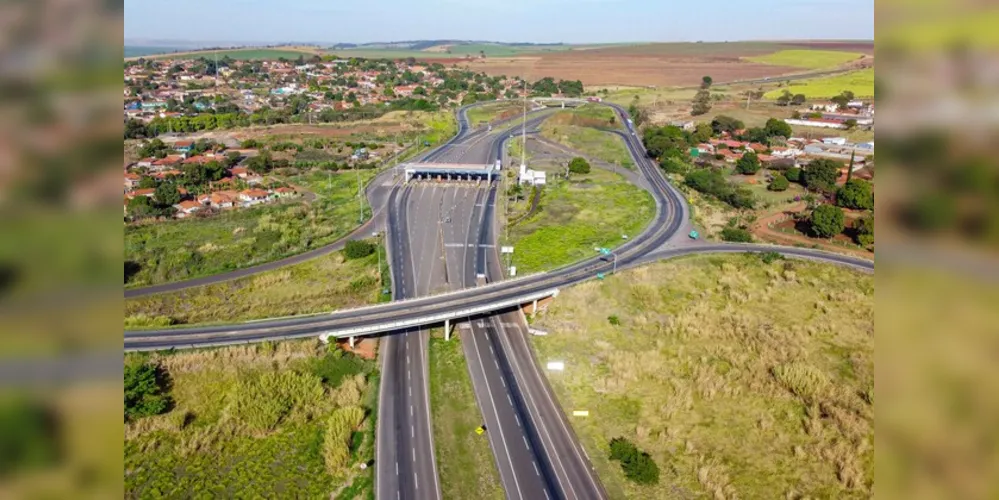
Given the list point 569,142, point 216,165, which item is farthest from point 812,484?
point 569,142

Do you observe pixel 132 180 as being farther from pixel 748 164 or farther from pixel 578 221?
pixel 748 164

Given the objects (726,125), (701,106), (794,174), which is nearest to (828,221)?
(794,174)

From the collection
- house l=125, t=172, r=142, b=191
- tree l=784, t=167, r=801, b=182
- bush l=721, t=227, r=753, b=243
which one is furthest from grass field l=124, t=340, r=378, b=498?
tree l=784, t=167, r=801, b=182

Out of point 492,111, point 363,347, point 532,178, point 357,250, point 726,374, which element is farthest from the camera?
point 492,111

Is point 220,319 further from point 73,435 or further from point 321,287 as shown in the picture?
point 73,435

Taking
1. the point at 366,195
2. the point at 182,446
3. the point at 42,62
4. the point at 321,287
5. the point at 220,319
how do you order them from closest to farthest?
1. the point at 42,62
2. the point at 182,446
3. the point at 220,319
4. the point at 321,287
5. the point at 366,195

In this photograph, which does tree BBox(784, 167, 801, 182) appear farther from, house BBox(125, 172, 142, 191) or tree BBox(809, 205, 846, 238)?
house BBox(125, 172, 142, 191)
